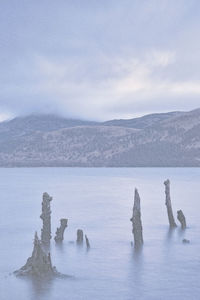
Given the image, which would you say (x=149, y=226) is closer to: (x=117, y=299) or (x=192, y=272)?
(x=192, y=272)

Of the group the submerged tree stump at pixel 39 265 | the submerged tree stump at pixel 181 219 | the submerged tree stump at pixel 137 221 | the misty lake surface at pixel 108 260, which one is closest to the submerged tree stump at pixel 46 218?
the misty lake surface at pixel 108 260

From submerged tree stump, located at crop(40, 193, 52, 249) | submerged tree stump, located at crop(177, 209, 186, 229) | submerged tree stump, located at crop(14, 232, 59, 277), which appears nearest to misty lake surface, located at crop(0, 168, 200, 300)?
submerged tree stump, located at crop(14, 232, 59, 277)

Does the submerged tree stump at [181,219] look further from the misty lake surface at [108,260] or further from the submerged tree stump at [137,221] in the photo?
the submerged tree stump at [137,221]

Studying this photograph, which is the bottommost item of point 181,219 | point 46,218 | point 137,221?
point 181,219

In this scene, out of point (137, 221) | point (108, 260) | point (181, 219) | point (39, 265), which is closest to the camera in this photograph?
point (39, 265)

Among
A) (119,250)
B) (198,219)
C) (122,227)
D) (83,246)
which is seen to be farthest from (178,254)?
(198,219)

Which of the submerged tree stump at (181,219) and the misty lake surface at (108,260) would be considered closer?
the misty lake surface at (108,260)

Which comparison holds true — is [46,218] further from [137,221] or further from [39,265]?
[39,265]

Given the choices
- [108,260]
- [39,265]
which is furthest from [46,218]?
[39,265]

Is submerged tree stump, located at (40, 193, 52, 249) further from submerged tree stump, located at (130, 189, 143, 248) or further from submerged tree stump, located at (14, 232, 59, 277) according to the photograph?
submerged tree stump, located at (14, 232, 59, 277)

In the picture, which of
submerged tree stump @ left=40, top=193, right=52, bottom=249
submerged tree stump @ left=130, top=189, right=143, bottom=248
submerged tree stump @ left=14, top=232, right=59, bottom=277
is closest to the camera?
submerged tree stump @ left=14, top=232, right=59, bottom=277

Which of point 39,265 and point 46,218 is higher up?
point 46,218

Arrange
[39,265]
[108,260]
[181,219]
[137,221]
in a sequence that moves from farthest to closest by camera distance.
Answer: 1. [181,219]
2. [137,221]
3. [108,260]
4. [39,265]

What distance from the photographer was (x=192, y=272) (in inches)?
1599
